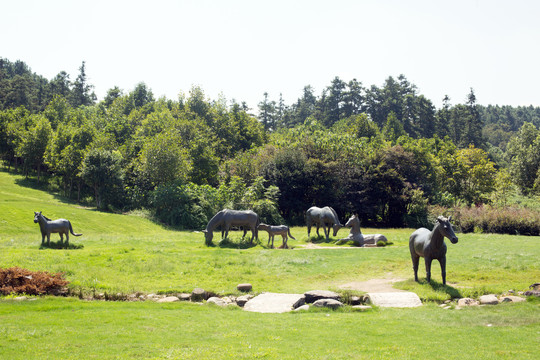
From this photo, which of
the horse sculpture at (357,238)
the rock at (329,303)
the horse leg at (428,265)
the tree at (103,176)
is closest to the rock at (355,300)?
A: the rock at (329,303)

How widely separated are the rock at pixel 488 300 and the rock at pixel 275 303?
618 cm

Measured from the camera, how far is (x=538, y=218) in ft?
128

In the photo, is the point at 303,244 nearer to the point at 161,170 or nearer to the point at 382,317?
the point at 382,317

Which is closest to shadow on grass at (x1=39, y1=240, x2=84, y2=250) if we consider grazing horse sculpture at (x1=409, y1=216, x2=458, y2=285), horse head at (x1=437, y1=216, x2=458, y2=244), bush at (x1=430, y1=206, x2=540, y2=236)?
grazing horse sculpture at (x1=409, y1=216, x2=458, y2=285)

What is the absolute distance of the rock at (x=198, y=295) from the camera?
1684 centimetres

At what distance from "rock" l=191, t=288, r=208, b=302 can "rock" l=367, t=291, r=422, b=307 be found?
20.1ft

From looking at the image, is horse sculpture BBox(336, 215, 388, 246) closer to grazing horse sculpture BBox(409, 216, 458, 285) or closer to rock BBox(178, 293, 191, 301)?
grazing horse sculpture BBox(409, 216, 458, 285)

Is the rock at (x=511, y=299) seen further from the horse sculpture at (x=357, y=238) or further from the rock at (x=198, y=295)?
the horse sculpture at (x=357, y=238)

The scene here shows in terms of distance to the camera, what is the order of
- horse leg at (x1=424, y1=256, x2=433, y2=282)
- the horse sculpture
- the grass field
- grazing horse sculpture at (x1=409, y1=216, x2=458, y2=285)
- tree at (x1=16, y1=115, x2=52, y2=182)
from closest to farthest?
the grass field
grazing horse sculpture at (x1=409, y1=216, x2=458, y2=285)
horse leg at (x1=424, y1=256, x2=433, y2=282)
the horse sculpture
tree at (x1=16, y1=115, x2=52, y2=182)

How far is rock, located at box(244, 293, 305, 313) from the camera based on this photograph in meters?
15.3

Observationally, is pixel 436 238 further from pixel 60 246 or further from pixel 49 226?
pixel 49 226

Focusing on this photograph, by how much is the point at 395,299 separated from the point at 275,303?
13.9 feet

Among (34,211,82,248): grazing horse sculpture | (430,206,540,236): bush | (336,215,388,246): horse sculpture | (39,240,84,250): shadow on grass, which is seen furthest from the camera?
(430,206,540,236): bush

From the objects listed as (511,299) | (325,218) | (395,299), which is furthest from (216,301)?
(325,218)
